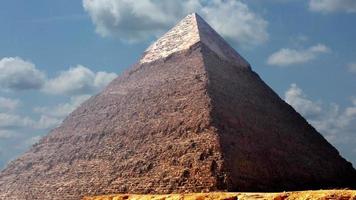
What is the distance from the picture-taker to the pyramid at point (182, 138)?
130 ft

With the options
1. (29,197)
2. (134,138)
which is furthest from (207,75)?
(29,197)

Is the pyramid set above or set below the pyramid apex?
below

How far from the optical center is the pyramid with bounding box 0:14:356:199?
39.6 meters

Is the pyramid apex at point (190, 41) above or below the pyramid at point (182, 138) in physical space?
above

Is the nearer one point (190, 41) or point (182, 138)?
point (182, 138)

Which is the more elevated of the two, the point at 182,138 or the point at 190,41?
the point at 190,41

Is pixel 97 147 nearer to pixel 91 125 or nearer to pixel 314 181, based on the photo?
pixel 91 125

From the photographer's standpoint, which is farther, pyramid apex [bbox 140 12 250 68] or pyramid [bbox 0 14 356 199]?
pyramid apex [bbox 140 12 250 68]

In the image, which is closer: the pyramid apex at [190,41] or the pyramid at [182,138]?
the pyramid at [182,138]

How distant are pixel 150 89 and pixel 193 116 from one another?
32.4 feet

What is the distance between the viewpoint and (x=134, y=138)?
4662 cm

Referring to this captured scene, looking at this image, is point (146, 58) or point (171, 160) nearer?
point (171, 160)

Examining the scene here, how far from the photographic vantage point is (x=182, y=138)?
140 ft

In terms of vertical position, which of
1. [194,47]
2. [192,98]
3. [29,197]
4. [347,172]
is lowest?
[29,197]
